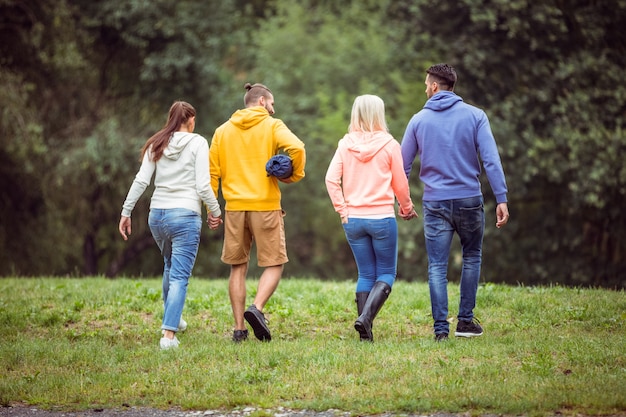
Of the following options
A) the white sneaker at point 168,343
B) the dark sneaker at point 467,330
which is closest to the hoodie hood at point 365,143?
the dark sneaker at point 467,330

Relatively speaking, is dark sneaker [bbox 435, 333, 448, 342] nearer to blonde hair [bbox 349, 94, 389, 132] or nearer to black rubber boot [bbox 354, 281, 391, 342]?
black rubber boot [bbox 354, 281, 391, 342]

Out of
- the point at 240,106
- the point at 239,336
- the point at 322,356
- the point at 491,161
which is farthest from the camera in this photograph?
the point at 240,106

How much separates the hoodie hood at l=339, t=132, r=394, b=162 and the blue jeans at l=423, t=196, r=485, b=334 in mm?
653

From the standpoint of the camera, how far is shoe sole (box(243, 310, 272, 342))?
23.6ft

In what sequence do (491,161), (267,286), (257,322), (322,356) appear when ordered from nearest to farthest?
(322,356), (491,161), (257,322), (267,286)

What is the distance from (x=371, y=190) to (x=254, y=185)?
1049mm

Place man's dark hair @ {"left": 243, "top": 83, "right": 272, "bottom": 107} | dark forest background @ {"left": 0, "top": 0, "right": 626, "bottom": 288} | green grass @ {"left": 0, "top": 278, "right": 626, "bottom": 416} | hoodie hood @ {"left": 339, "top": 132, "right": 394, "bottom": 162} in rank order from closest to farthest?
green grass @ {"left": 0, "top": 278, "right": 626, "bottom": 416} < hoodie hood @ {"left": 339, "top": 132, "right": 394, "bottom": 162} < man's dark hair @ {"left": 243, "top": 83, "right": 272, "bottom": 107} < dark forest background @ {"left": 0, "top": 0, "right": 626, "bottom": 288}

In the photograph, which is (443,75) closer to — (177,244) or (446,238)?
(446,238)

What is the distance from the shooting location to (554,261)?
19.6 metres

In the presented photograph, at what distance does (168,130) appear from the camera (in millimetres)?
7328

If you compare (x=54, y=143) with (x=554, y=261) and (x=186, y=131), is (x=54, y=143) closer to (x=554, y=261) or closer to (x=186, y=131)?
(x=554, y=261)

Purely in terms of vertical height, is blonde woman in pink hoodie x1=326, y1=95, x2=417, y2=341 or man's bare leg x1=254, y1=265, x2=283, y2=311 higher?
blonde woman in pink hoodie x1=326, y1=95, x2=417, y2=341

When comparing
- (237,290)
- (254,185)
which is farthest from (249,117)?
(237,290)

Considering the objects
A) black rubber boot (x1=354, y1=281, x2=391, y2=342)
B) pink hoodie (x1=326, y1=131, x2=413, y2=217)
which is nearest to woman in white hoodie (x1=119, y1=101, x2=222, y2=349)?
pink hoodie (x1=326, y1=131, x2=413, y2=217)
